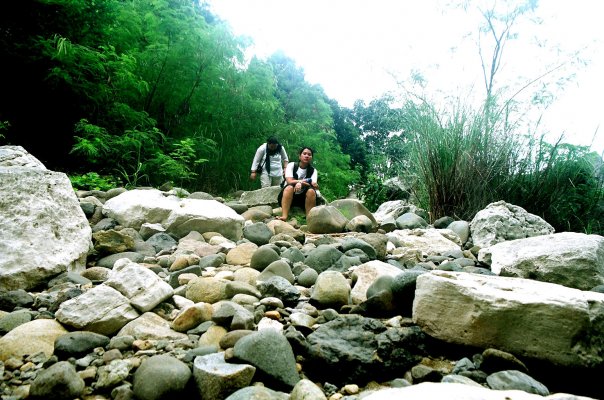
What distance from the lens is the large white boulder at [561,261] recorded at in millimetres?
2299

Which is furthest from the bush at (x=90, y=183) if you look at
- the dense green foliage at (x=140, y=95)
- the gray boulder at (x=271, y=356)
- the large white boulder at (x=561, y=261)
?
the large white boulder at (x=561, y=261)

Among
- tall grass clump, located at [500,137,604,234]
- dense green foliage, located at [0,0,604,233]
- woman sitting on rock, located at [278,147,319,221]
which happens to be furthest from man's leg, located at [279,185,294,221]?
tall grass clump, located at [500,137,604,234]

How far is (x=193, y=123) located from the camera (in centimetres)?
841

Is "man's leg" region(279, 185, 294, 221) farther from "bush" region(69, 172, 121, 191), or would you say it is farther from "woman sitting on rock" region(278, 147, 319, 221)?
"bush" region(69, 172, 121, 191)

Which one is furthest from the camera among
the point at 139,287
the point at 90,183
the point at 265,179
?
the point at 265,179

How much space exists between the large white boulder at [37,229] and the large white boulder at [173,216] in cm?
84

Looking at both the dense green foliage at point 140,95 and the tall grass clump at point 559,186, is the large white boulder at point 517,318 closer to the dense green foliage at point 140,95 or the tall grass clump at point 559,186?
the tall grass clump at point 559,186

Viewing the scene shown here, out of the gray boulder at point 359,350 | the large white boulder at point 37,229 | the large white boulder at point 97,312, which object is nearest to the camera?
the gray boulder at point 359,350

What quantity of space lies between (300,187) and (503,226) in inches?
103

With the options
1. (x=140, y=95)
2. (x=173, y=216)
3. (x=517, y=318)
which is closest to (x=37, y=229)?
(x=173, y=216)

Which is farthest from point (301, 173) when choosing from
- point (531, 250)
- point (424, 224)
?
point (531, 250)

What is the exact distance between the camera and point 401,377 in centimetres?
152

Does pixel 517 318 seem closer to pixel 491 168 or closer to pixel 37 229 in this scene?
pixel 37 229

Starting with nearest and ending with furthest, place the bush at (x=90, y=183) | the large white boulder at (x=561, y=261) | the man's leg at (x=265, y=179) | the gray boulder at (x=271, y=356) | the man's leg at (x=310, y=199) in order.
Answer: the gray boulder at (x=271, y=356) → the large white boulder at (x=561, y=261) → the bush at (x=90, y=183) → the man's leg at (x=310, y=199) → the man's leg at (x=265, y=179)
